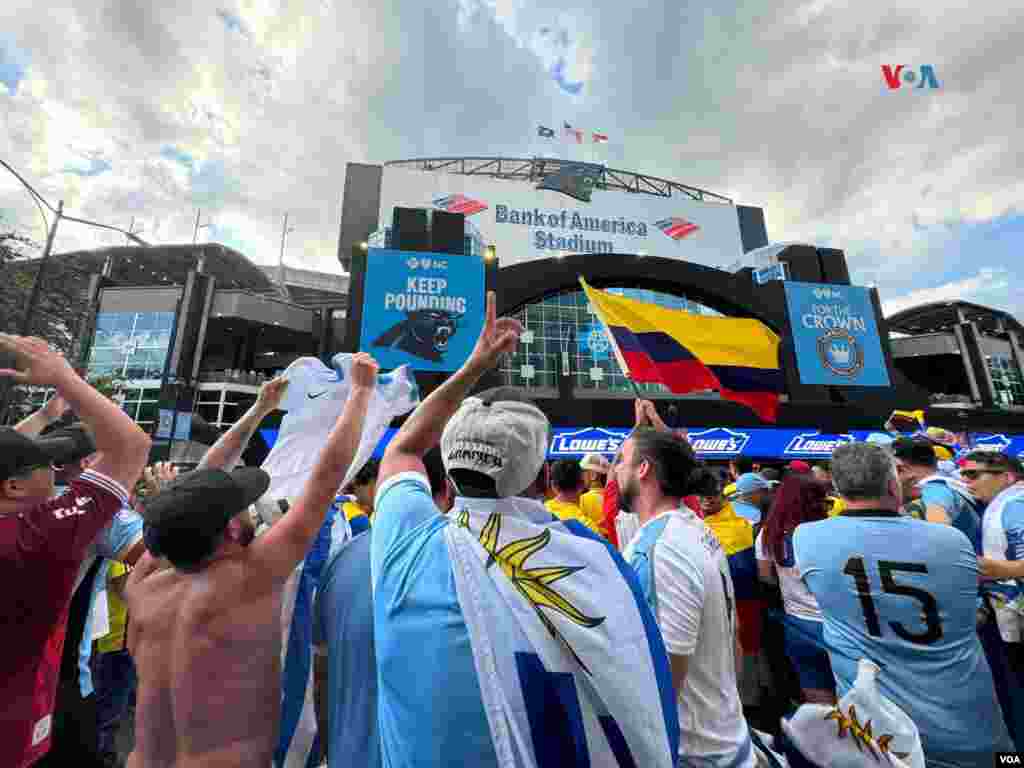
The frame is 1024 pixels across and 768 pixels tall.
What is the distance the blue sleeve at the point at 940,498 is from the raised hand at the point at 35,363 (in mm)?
4959

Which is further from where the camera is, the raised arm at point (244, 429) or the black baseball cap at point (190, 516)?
the raised arm at point (244, 429)

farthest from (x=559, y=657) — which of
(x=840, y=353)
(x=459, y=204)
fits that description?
(x=459, y=204)

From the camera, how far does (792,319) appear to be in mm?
25188

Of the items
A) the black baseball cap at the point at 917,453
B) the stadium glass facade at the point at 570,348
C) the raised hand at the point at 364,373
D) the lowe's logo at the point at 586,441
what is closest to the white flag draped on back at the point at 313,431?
the raised hand at the point at 364,373

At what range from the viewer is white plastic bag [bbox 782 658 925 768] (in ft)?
4.99

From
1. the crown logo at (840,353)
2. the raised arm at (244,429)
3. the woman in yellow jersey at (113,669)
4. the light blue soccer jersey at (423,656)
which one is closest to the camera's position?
the light blue soccer jersey at (423,656)

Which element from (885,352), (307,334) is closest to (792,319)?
(885,352)

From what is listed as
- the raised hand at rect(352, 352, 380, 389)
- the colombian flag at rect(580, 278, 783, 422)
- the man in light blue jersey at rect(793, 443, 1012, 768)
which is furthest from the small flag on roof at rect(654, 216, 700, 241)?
the raised hand at rect(352, 352, 380, 389)

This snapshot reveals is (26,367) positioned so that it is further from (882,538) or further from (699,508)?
(699,508)

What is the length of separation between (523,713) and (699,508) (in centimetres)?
382

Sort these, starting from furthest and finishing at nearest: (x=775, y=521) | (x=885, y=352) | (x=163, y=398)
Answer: (x=163, y=398)
(x=885, y=352)
(x=775, y=521)

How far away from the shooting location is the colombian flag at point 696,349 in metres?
5.76

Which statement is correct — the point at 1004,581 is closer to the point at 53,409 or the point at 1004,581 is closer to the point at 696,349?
the point at 696,349

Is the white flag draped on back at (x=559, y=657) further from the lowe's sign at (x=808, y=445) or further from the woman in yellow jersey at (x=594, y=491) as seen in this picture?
the lowe's sign at (x=808, y=445)
